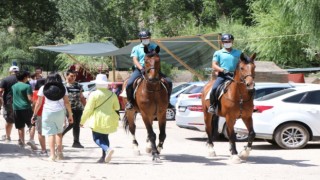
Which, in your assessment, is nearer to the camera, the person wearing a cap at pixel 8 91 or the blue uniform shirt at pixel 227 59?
the blue uniform shirt at pixel 227 59

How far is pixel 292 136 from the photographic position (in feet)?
51.5

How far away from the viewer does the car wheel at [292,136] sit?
15633mm

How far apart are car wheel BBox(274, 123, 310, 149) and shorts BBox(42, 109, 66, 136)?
538 centimetres

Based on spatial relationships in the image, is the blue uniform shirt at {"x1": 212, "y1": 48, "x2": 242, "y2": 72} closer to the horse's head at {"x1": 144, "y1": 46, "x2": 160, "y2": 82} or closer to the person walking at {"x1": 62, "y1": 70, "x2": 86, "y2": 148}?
the horse's head at {"x1": 144, "y1": 46, "x2": 160, "y2": 82}

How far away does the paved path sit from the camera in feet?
37.0

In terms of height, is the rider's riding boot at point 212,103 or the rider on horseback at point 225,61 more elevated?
the rider on horseback at point 225,61

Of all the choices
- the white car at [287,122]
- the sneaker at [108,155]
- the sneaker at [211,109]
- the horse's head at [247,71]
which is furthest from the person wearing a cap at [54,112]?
the white car at [287,122]

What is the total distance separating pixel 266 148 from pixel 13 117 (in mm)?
6376

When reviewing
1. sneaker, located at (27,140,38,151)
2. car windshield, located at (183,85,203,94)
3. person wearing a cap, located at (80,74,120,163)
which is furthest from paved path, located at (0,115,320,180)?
car windshield, located at (183,85,203,94)

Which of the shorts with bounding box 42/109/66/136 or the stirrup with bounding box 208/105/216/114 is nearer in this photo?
the shorts with bounding box 42/109/66/136

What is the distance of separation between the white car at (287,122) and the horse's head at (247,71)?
8.88ft

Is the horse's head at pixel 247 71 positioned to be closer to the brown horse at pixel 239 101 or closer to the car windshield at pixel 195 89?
the brown horse at pixel 239 101

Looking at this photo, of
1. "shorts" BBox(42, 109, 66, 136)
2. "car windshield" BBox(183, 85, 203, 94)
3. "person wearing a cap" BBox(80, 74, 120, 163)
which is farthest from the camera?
"car windshield" BBox(183, 85, 203, 94)

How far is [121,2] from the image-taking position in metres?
63.6
